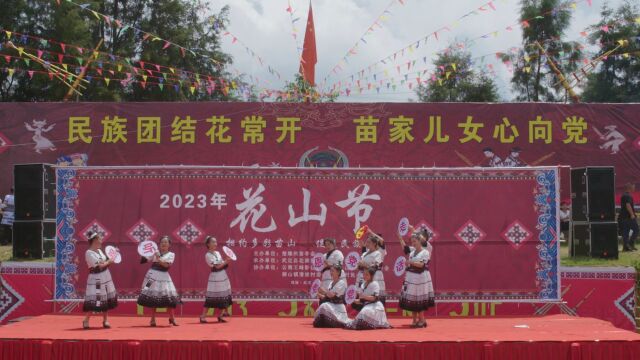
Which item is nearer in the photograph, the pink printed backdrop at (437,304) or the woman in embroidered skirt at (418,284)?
the woman in embroidered skirt at (418,284)

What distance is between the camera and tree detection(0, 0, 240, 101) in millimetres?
26344

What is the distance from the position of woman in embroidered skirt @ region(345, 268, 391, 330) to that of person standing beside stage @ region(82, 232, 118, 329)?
3.14m

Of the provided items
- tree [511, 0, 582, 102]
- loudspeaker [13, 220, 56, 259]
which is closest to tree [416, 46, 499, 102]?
tree [511, 0, 582, 102]

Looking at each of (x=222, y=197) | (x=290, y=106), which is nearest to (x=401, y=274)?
(x=222, y=197)

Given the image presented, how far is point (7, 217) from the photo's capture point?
16250mm

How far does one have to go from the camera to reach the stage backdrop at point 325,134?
17.8m

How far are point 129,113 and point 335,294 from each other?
9.24 metres

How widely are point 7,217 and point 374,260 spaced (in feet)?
29.7

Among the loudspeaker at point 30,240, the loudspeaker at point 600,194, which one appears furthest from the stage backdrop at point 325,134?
the loudspeaker at point 30,240

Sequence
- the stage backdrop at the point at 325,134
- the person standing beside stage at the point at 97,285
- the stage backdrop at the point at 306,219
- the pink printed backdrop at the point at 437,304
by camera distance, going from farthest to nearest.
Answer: the stage backdrop at the point at 325,134 < the pink printed backdrop at the point at 437,304 < the stage backdrop at the point at 306,219 < the person standing beside stage at the point at 97,285

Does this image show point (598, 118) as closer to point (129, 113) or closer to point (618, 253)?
point (618, 253)

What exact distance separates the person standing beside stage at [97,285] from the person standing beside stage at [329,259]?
288 centimetres

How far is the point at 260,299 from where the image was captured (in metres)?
11.7

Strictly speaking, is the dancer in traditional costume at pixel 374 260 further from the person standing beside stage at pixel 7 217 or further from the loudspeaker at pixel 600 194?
the person standing beside stage at pixel 7 217
